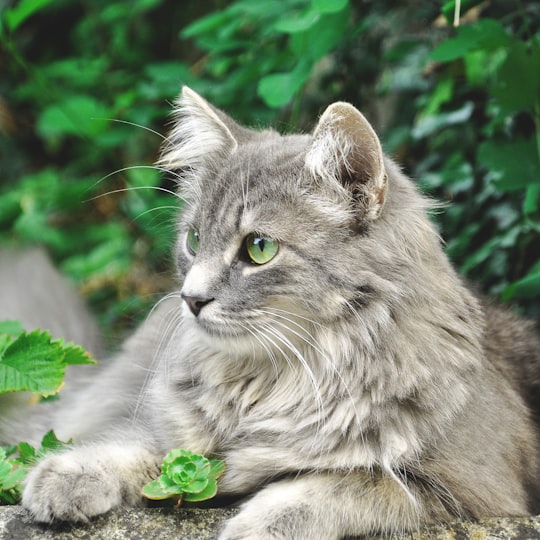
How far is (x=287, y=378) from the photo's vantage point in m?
2.51

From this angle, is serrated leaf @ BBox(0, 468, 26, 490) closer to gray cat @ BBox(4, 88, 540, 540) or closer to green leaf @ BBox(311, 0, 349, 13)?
gray cat @ BBox(4, 88, 540, 540)

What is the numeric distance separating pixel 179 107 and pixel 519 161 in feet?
4.60

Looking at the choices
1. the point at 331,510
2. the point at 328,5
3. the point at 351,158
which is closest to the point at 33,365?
the point at 331,510

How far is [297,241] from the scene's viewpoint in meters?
2.38

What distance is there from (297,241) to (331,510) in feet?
2.48

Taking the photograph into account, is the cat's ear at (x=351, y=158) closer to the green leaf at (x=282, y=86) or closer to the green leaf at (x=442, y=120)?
the green leaf at (x=282, y=86)

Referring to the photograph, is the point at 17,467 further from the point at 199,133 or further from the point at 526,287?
the point at 526,287

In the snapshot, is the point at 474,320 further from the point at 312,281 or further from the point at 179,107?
the point at 179,107

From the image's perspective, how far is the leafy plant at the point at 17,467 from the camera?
2.46 m

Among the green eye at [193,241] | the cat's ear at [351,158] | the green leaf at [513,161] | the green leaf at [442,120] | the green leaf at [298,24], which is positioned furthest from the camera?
the green leaf at [442,120]

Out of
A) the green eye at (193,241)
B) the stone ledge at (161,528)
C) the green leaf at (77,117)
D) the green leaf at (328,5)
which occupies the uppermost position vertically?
the green leaf at (328,5)

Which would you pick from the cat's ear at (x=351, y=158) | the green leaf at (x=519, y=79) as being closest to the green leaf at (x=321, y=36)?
the green leaf at (x=519, y=79)

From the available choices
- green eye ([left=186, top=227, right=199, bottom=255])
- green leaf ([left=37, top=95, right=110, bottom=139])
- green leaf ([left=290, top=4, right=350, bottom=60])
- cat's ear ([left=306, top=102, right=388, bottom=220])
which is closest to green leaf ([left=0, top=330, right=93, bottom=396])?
green eye ([left=186, top=227, right=199, bottom=255])

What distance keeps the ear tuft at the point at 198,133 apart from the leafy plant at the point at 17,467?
106 cm
